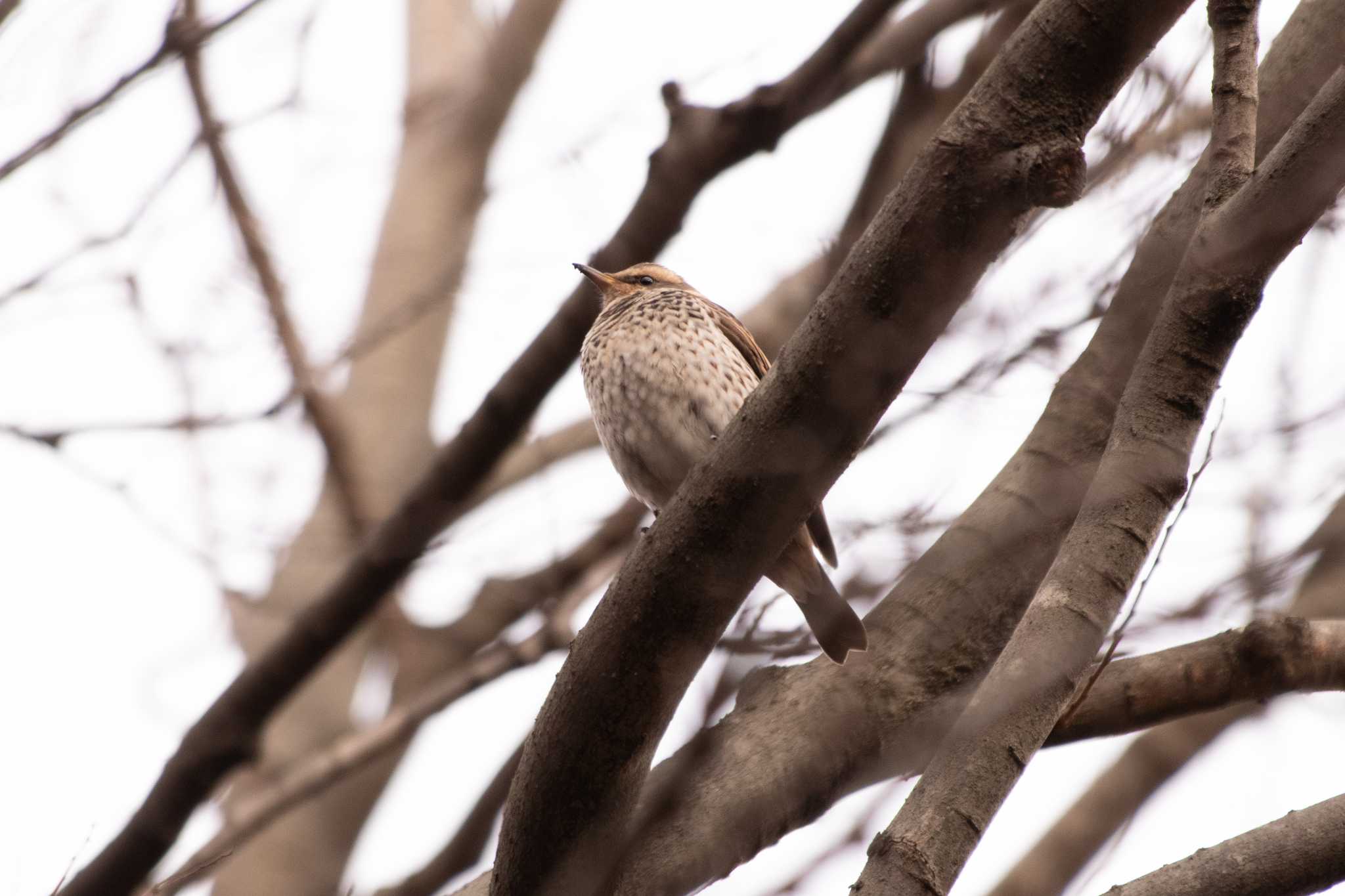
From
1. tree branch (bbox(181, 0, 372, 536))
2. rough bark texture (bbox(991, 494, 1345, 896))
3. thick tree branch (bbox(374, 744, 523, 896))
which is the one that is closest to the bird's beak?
tree branch (bbox(181, 0, 372, 536))

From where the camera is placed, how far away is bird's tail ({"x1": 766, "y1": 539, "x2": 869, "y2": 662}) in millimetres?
3625

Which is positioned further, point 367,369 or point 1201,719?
point 367,369

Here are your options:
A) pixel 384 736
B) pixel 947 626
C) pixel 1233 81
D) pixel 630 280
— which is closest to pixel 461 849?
pixel 384 736

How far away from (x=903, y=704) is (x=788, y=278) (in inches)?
139

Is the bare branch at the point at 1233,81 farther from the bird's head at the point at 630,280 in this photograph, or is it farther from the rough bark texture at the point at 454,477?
the bird's head at the point at 630,280

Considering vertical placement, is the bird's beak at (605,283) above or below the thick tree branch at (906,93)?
above

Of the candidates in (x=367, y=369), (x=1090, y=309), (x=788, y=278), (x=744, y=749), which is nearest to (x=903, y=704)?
(x=744, y=749)

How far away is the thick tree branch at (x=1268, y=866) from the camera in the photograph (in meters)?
2.41

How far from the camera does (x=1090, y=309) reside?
4.10 meters

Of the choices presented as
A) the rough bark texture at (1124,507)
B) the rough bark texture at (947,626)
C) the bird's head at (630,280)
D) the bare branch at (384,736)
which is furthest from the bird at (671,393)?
the rough bark texture at (1124,507)

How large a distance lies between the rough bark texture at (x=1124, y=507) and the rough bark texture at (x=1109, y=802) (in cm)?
212

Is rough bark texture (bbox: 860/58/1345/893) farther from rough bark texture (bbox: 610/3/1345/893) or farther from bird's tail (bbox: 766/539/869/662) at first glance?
bird's tail (bbox: 766/539/869/662)

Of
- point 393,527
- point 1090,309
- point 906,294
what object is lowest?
point 906,294

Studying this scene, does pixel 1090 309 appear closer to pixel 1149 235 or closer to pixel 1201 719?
pixel 1149 235
